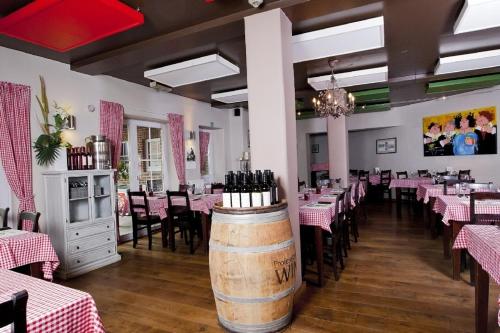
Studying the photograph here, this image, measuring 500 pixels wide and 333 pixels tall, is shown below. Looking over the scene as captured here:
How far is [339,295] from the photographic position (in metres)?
2.92

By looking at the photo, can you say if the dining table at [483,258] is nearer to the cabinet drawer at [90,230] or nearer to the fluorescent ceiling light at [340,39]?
the fluorescent ceiling light at [340,39]

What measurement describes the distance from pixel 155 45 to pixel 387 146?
28.0 feet

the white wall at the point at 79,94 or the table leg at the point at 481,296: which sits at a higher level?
the white wall at the point at 79,94

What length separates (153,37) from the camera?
3695 millimetres

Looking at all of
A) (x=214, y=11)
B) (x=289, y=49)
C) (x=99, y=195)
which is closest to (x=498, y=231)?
(x=289, y=49)

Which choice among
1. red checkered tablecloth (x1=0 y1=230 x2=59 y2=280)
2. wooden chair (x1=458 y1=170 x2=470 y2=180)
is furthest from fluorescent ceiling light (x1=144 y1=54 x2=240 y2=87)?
wooden chair (x1=458 y1=170 x2=470 y2=180)

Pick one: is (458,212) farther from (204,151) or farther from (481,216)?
(204,151)

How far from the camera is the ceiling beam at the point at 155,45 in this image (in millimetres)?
3053

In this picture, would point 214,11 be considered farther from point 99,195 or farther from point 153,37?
point 99,195

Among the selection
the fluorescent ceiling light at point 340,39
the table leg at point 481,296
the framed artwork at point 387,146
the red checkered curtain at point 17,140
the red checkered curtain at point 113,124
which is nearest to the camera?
the table leg at point 481,296

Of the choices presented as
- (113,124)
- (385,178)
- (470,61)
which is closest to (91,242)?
(113,124)

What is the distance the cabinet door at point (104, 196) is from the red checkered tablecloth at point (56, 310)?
3148mm

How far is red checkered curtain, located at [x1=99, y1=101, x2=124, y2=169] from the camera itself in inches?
201

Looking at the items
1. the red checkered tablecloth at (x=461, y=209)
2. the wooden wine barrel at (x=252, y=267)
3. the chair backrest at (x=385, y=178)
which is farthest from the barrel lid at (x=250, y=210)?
the chair backrest at (x=385, y=178)
